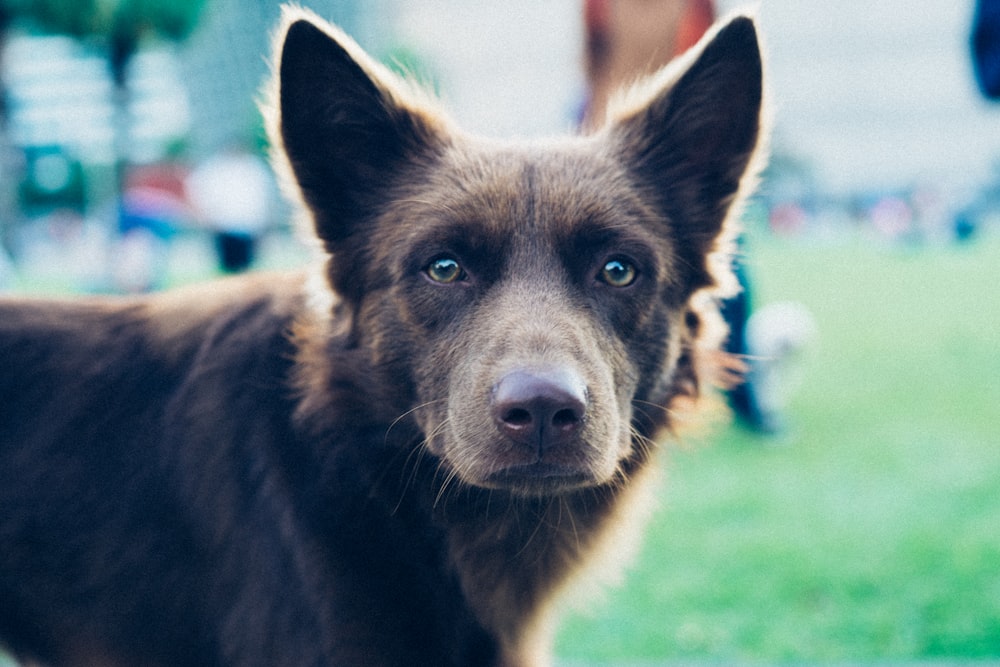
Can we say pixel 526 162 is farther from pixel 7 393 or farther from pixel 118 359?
pixel 7 393

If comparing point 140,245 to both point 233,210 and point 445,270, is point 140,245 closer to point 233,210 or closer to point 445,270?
point 233,210

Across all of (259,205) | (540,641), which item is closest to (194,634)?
(540,641)

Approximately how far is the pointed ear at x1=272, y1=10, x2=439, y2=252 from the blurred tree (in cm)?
2275

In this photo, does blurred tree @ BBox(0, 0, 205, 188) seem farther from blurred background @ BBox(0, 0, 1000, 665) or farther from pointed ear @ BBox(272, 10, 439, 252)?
pointed ear @ BBox(272, 10, 439, 252)

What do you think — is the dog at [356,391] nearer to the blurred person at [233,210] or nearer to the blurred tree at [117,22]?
the blurred person at [233,210]

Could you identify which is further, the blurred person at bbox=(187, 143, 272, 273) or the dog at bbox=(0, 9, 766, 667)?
the blurred person at bbox=(187, 143, 272, 273)

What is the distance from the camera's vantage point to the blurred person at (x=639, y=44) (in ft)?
13.7

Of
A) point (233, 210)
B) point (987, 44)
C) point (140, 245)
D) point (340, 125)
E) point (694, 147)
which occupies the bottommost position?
point (140, 245)

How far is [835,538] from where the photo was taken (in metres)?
4.45

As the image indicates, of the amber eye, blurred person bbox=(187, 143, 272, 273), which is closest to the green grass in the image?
the amber eye

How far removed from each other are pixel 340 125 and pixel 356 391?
31.3 inches

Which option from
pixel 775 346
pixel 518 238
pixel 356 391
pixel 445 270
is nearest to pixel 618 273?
pixel 518 238

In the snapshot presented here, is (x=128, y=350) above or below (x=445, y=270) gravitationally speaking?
below

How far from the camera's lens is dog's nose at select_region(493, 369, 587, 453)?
2.03 metres
